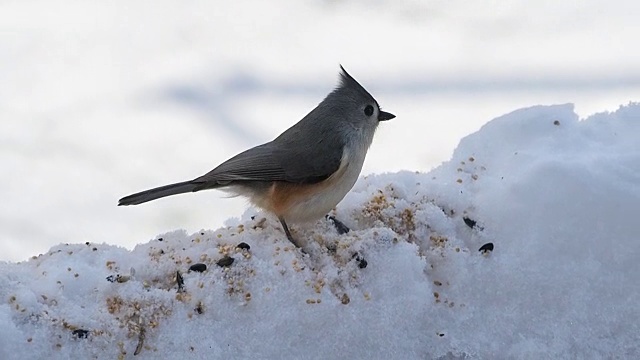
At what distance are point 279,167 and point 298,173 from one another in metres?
0.06

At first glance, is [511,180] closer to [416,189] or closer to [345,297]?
[416,189]

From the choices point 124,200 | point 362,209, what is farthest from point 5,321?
point 362,209

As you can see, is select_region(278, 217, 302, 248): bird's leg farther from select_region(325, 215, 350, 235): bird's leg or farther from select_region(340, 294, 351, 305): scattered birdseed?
select_region(340, 294, 351, 305): scattered birdseed

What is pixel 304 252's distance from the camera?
2.16 meters

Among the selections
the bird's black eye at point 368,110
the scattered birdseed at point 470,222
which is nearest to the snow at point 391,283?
the scattered birdseed at point 470,222

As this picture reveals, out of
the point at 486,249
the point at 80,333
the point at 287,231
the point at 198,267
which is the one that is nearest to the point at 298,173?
the point at 287,231

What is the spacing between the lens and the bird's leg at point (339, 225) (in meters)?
2.32

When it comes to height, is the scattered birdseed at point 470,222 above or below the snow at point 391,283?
above

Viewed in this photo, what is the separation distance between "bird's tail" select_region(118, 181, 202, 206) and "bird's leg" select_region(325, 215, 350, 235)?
391 mm

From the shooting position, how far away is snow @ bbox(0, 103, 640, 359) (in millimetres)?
1832

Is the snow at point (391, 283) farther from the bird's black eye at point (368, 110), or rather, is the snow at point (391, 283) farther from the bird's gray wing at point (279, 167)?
the bird's black eye at point (368, 110)

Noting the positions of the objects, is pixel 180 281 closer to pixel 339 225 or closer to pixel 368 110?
pixel 339 225

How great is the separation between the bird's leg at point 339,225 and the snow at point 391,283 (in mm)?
20

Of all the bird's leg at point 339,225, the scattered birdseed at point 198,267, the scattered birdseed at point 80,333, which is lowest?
the scattered birdseed at point 80,333
